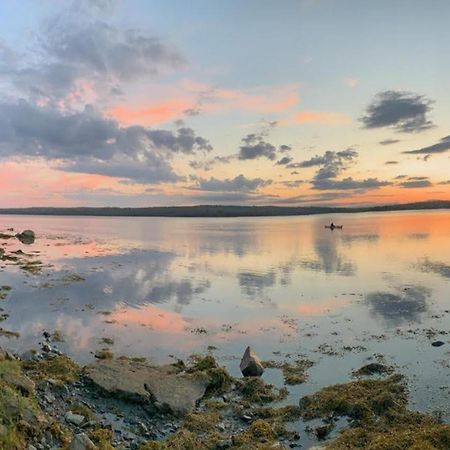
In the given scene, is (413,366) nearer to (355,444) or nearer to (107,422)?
(355,444)

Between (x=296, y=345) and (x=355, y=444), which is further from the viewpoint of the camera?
(x=296, y=345)

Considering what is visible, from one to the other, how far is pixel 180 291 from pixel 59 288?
9.97 meters

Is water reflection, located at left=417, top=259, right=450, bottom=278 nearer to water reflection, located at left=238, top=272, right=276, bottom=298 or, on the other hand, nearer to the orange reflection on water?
water reflection, located at left=238, top=272, right=276, bottom=298

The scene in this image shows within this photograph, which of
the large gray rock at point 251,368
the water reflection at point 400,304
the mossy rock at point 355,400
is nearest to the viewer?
the mossy rock at point 355,400

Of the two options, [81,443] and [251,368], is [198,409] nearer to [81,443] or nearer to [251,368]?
[251,368]

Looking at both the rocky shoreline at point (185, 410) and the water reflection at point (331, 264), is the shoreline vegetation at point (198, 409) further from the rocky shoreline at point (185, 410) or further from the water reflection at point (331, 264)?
the water reflection at point (331, 264)

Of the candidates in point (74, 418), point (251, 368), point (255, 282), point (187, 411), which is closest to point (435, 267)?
point (255, 282)

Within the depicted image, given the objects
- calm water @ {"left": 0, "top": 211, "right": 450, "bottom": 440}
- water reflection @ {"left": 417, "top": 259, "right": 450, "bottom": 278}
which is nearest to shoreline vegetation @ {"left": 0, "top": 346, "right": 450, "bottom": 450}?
calm water @ {"left": 0, "top": 211, "right": 450, "bottom": 440}

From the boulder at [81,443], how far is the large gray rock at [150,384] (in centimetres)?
394

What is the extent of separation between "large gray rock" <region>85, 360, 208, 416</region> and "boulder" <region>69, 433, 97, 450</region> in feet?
12.9

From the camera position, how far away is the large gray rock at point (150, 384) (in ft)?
46.8

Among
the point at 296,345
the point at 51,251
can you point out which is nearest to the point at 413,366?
the point at 296,345

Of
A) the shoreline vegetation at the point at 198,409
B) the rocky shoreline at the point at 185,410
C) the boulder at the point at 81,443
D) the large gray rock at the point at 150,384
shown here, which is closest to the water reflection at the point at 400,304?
the shoreline vegetation at the point at 198,409

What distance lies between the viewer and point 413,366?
58.6 ft
